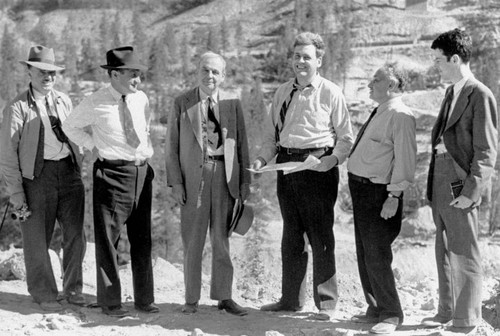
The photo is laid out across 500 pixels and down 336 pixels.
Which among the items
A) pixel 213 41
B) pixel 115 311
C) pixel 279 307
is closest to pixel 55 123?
pixel 115 311

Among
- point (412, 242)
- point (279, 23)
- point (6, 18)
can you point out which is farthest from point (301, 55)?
point (6, 18)

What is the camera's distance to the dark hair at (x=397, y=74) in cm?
550

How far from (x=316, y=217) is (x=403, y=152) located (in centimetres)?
97

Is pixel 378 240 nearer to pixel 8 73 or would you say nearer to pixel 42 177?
pixel 42 177

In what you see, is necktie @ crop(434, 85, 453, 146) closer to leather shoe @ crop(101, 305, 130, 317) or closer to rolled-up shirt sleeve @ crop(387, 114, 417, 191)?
rolled-up shirt sleeve @ crop(387, 114, 417, 191)

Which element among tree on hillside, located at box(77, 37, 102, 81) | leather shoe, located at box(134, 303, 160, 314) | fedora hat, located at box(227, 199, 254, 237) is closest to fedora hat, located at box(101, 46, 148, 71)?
fedora hat, located at box(227, 199, 254, 237)

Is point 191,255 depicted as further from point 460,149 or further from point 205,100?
point 460,149

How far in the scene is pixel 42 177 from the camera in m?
6.10

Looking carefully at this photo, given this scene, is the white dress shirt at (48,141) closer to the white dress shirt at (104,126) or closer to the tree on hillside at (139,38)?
the white dress shirt at (104,126)

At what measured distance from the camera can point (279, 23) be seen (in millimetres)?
100125

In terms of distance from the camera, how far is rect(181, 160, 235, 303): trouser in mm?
6047

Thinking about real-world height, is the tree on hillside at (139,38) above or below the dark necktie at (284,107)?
above

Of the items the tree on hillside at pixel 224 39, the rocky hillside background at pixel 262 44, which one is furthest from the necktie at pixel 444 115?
the tree on hillside at pixel 224 39

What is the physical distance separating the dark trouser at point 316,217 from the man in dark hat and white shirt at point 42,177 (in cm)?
181
